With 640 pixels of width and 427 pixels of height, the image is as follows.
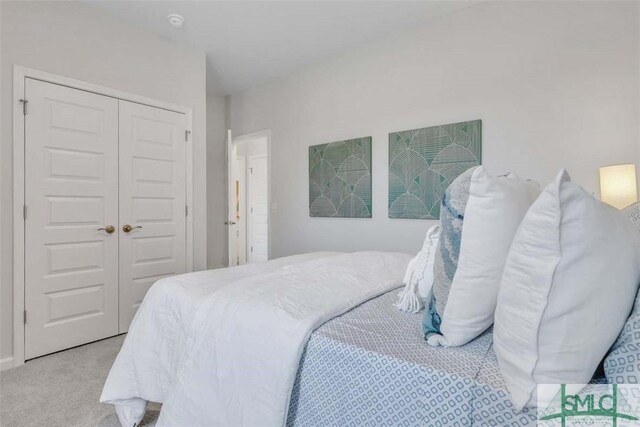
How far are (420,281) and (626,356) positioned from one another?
2.14 ft

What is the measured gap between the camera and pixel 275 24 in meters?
2.99

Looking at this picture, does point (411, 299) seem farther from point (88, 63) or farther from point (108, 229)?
point (88, 63)

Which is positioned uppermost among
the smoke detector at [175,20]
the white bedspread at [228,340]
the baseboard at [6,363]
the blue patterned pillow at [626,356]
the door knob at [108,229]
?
the smoke detector at [175,20]

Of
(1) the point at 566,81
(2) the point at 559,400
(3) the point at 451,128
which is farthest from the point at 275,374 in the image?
(1) the point at 566,81

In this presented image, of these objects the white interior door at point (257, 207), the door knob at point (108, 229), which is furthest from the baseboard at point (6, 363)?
the white interior door at point (257, 207)

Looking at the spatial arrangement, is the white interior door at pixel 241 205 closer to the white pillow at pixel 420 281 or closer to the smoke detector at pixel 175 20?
the smoke detector at pixel 175 20

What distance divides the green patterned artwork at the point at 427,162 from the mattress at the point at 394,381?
194 cm

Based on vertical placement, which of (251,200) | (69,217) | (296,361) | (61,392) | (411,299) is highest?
(251,200)

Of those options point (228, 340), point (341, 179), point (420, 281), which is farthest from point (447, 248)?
point (341, 179)

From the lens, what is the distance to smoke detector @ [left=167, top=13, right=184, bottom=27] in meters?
2.80

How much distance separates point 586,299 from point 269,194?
381 centimetres

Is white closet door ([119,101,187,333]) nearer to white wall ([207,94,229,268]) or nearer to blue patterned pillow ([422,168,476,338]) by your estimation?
white wall ([207,94,229,268])

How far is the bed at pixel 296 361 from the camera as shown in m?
0.82

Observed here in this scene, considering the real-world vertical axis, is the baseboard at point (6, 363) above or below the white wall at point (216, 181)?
below
